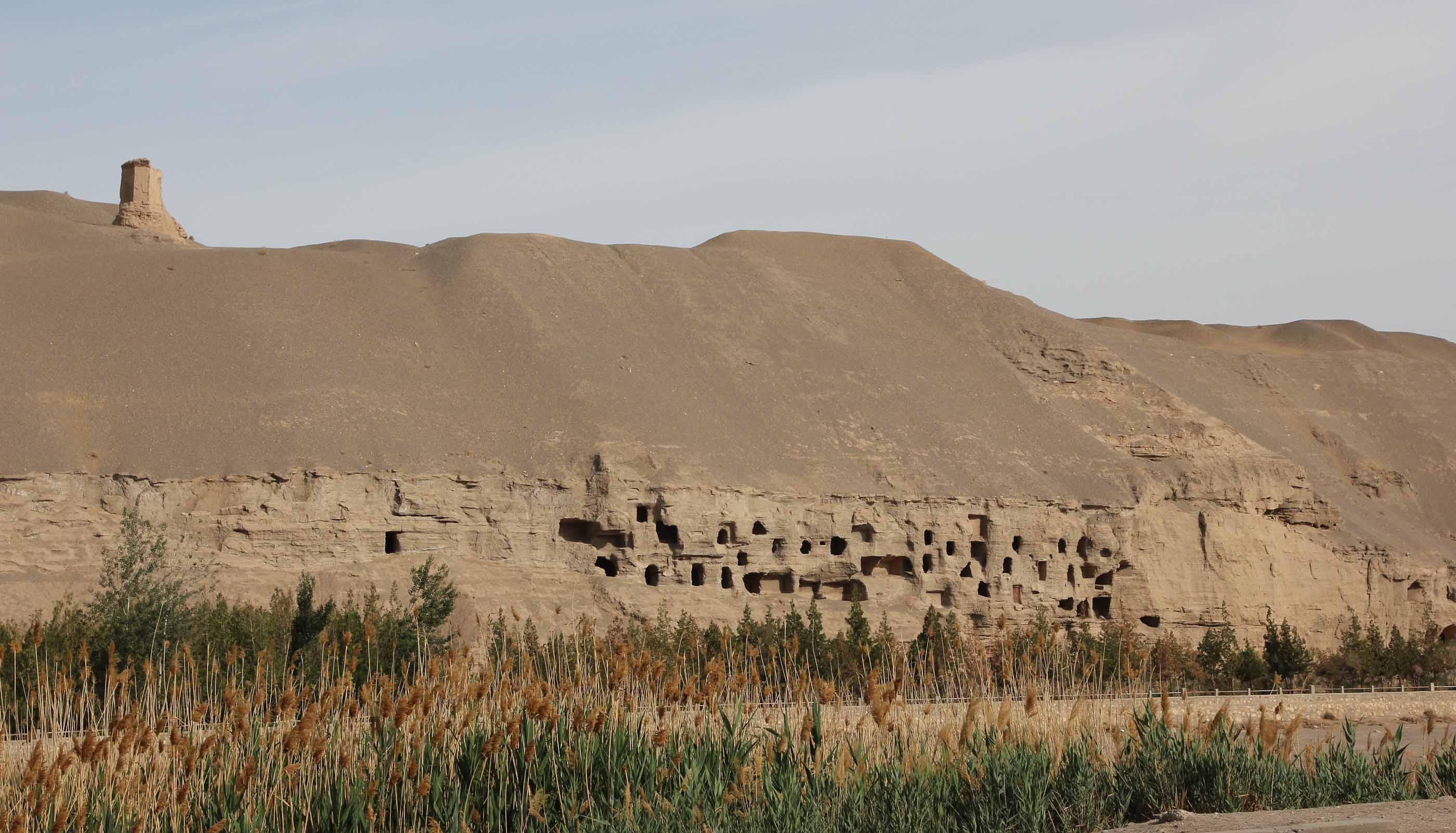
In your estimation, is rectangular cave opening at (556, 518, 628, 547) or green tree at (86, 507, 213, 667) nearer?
green tree at (86, 507, 213, 667)

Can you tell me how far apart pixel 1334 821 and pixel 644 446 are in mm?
32295

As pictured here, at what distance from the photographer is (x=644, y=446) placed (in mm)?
42781

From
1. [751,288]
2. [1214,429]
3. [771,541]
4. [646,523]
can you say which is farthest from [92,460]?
[1214,429]

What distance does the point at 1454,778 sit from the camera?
1454cm

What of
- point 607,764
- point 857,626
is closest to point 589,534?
point 857,626

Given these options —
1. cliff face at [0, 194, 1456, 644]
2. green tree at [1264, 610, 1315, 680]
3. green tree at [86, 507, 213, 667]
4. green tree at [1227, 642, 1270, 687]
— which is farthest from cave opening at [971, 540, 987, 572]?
green tree at [86, 507, 213, 667]

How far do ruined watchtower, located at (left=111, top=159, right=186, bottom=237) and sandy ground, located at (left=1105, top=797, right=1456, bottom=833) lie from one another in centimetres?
5874

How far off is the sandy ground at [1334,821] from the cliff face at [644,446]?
26.4 metres

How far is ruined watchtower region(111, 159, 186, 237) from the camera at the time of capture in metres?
62.8

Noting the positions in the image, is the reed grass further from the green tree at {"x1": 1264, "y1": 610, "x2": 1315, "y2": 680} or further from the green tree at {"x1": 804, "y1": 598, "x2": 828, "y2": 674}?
the green tree at {"x1": 1264, "y1": 610, "x2": 1315, "y2": 680}

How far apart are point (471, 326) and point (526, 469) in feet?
27.5

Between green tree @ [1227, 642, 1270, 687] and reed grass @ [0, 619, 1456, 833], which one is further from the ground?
reed grass @ [0, 619, 1456, 833]

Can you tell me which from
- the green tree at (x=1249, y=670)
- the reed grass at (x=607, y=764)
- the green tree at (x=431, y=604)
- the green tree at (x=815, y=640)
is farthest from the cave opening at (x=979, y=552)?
the reed grass at (x=607, y=764)

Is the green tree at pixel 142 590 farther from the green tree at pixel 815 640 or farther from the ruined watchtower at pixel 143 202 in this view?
the ruined watchtower at pixel 143 202
